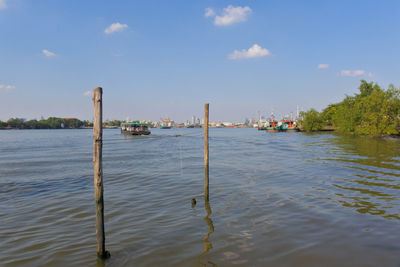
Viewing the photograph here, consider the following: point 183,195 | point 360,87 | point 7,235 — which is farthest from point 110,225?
point 360,87

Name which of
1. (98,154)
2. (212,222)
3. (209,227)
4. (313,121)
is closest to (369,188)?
(212,222)

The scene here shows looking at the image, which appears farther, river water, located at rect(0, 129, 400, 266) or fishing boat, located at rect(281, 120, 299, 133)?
fishing boat, located at rect(281, 120, 299, 133)

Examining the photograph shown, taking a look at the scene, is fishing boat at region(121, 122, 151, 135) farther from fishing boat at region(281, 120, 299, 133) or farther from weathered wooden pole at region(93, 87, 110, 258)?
weathered wooden pole at region(93, 87, 110, 258)

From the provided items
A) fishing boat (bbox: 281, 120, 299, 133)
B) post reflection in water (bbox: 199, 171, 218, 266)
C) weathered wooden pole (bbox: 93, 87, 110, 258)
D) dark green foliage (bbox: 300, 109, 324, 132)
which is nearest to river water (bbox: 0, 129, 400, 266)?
post reflection in water (bbox: 199, 171, 218, 266)

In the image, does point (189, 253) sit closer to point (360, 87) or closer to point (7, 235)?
→ point (7, 235)

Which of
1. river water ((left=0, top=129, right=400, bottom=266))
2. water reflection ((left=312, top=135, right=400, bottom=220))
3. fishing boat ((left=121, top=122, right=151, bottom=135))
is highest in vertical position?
fishing boat ((left=121, top=122, right=151, bottom=135))

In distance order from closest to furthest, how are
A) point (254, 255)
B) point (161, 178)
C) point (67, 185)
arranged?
point (254, 255) → point (67, 185) → point (161, 178)

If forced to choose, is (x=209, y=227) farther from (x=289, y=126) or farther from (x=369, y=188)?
(x=289, y=126)

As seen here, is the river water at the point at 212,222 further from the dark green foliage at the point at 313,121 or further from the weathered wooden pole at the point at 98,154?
the dark green foliage at the point at 313,121

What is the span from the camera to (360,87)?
101 m

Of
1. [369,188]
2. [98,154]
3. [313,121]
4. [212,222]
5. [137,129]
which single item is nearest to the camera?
[98,154]

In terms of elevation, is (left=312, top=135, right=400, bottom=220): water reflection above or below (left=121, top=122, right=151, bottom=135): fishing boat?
below

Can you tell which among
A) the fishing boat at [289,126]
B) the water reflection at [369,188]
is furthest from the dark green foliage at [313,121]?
the water reflection at [369,188]

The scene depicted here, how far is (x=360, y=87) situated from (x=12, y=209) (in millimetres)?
116879
